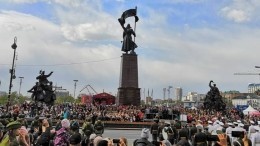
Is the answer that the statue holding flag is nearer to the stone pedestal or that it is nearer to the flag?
the flag

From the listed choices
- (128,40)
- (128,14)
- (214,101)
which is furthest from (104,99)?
(214,101)

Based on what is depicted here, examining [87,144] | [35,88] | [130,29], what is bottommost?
[87,144]

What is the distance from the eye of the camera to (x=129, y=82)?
40531 millimetres

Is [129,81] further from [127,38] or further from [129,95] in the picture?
[127,38]

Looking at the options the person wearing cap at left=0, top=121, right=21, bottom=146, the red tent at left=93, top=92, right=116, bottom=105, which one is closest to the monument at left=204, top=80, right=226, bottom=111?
the red tent at left=93, top=92, right=116, bottom=105

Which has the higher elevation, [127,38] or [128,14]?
[128,14]

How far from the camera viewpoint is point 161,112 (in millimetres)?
35844

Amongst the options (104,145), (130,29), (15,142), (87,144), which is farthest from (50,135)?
(130,29)

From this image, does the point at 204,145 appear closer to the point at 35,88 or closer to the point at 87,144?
the point at 87,144

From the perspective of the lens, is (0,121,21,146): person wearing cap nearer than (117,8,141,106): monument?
Yes

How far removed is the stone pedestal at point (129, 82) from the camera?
40.5m

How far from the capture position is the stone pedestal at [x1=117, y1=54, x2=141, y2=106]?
40.5 m

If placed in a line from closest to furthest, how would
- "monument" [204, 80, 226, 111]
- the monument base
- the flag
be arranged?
the monument base
the flag
"monument" [204, 80, 226, 111]

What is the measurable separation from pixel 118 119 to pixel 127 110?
1.87 m
